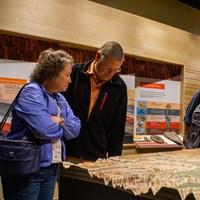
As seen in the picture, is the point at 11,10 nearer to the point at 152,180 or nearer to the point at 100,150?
the point at 100,150

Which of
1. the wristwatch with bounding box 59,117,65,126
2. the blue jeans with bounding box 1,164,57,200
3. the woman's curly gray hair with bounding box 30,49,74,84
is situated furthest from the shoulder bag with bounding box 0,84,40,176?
the woman's curly gray hair with bounding box 30,49,74,84

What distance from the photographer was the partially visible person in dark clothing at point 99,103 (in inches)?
81.1

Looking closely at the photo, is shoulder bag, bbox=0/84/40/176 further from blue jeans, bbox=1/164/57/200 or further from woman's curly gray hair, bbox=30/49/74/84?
woman's curly gray hair, bbox=30/49/74/84

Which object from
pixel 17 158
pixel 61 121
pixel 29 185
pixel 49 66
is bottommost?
pixel 29 185

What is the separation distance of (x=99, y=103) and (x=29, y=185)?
78 centimetres

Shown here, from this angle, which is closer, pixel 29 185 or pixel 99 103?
pixel 29 185

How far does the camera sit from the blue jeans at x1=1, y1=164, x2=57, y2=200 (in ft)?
4.92

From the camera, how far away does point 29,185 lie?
151cm

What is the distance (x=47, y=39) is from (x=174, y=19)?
2.66m

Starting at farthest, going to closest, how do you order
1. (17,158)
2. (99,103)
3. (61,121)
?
(99,103) < (61,121) < (17,158)

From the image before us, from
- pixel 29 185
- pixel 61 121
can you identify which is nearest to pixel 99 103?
pixel 61 121

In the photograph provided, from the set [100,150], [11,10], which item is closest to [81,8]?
[11,10]

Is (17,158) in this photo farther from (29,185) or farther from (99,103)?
(99,103)

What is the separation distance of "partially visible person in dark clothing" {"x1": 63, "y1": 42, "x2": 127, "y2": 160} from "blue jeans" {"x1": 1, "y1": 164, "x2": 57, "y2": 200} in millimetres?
443
